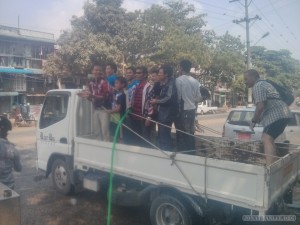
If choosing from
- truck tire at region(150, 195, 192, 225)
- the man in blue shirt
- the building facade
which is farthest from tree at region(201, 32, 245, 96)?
truck tire at region(150, 195, 192, 225)

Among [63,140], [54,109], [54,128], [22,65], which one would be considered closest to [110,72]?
[54,109]

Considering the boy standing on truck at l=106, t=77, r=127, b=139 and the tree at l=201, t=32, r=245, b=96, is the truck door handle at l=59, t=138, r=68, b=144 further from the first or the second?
the tree at l=201, t=32, r=245, b=96

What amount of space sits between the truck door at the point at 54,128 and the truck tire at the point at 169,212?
85.3 inches

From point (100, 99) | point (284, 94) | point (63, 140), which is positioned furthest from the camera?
point (63, 140)

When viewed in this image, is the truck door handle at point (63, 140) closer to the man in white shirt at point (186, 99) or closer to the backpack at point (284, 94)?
the man in white shirt at point (186, 99)

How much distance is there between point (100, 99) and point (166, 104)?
1.22m

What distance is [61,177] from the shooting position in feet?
19.7

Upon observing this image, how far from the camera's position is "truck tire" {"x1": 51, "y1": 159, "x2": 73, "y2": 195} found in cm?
583

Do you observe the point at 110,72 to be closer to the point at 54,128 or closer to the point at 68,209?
the point at 54,128

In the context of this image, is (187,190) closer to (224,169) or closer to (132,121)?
(224,169)

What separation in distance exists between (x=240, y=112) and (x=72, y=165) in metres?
5.34

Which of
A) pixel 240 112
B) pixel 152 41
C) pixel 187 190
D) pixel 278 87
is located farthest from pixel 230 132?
pixel 152 41

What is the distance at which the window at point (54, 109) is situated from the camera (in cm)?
588

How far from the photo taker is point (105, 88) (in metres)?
5.70
